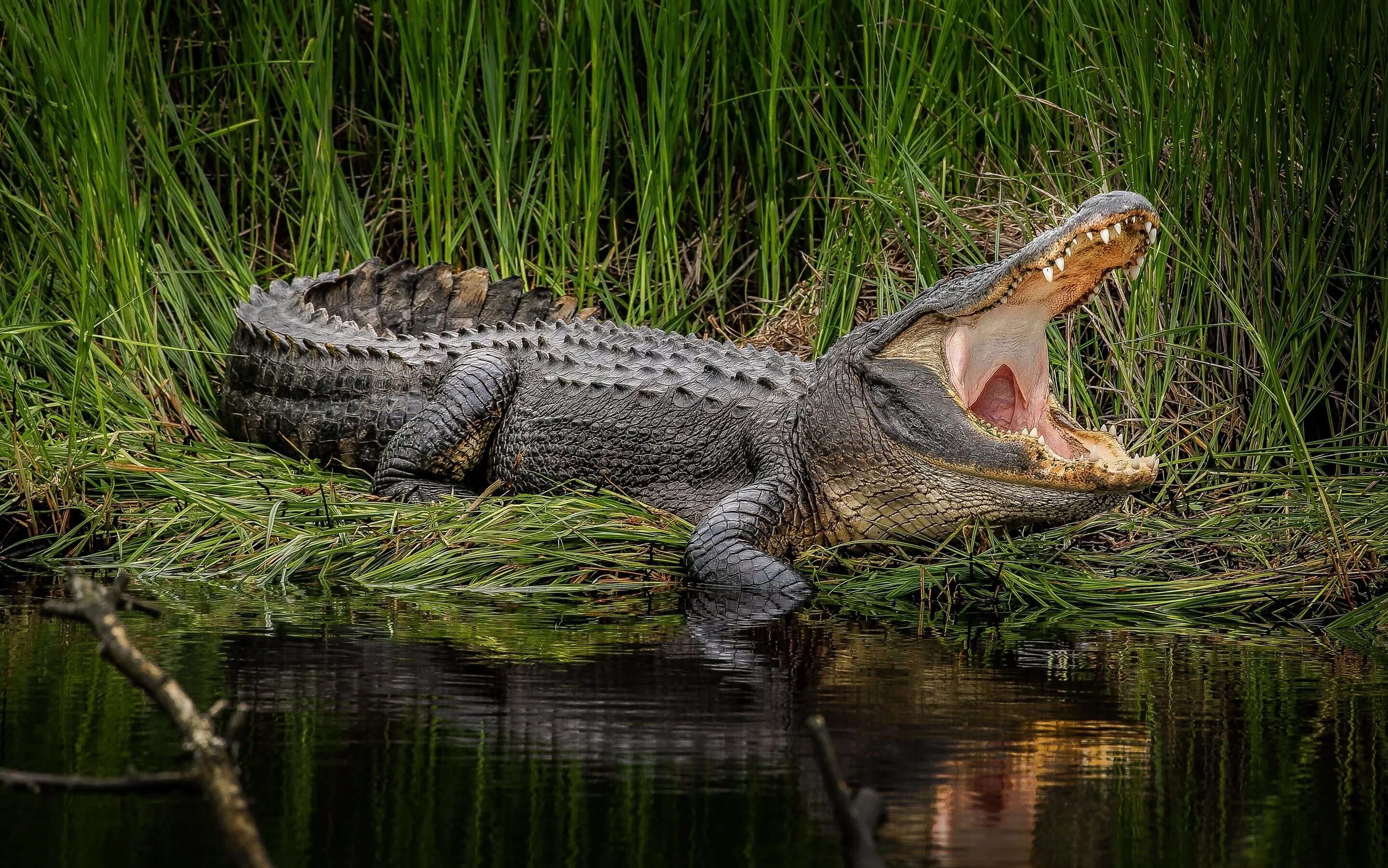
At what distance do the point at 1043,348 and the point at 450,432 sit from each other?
92.3 inches

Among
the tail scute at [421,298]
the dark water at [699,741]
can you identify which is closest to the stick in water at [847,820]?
the dark water at [699,741]

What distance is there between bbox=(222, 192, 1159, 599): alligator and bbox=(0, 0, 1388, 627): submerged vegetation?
0.21 m

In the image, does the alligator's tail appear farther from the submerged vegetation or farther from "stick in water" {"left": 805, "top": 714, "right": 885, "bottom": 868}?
"stick in water" {"left": 805, "top": 714, "right": 885, "bottom": 868}

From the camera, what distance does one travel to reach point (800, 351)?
668 centimetres

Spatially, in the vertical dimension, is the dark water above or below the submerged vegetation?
below

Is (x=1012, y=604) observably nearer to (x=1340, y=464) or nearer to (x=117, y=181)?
(x=1340, y=464)

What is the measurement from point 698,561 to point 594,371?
138 centimetres

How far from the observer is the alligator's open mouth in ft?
14.6

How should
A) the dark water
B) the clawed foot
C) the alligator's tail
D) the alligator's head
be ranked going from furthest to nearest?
the alligator's tail < the clawed foot < the alligator's head < the dark water

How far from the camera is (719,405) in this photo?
18.0ft

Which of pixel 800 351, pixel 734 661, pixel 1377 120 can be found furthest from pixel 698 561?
pixel 1377 120

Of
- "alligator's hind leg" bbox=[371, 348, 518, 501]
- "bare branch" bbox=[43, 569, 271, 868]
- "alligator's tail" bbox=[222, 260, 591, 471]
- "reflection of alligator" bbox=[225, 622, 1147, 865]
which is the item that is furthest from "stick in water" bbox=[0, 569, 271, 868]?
"alligator's tail" bbox=[222, 260, 591, 471]

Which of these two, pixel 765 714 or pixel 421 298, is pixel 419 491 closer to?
pixel 421 298

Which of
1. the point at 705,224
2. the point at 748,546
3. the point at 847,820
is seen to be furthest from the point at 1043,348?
the point at 847,820
